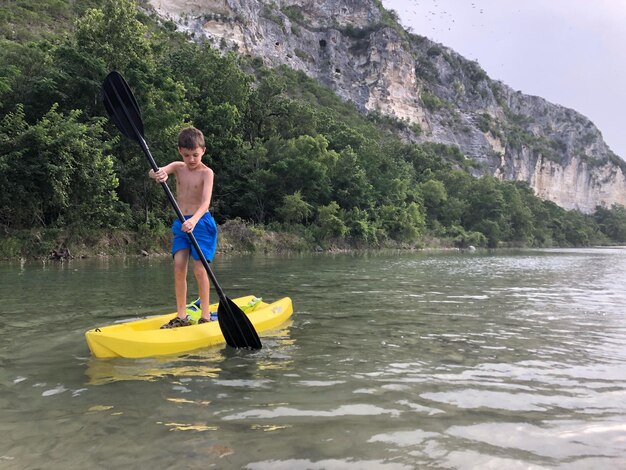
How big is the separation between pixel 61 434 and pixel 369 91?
84751 mm

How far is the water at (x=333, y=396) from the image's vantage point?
2197mm

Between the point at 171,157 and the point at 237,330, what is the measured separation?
19.8 m

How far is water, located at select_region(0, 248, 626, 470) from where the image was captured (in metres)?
2.20

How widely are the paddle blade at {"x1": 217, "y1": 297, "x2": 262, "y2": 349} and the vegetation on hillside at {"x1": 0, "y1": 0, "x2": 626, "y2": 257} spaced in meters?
12.8

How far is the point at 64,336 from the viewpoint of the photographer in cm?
461

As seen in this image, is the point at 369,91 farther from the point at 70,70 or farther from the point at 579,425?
the point at 579,425

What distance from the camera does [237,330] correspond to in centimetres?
427

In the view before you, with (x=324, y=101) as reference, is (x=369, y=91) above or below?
above

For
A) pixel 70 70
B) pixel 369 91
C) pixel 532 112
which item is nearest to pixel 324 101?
pixel 369 91

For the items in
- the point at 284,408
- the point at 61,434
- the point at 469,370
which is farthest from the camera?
the point at 469,370

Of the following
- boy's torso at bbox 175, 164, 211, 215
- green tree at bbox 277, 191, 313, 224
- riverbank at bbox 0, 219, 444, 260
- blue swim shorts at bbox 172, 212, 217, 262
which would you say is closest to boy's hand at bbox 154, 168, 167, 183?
boy's torso at bbox 175, 164, 211, 215

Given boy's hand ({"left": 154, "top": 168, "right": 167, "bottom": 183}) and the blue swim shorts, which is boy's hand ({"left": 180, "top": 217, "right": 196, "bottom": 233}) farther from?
boy's hand ({"left": 154, "top": 168, "right": 167, "bottom": 183})

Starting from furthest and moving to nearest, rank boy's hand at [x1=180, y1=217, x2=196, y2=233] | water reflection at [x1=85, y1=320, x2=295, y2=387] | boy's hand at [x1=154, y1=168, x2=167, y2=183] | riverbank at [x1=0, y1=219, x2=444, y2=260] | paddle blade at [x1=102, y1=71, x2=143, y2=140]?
riverbank at [x1=0, y1=219, x2=444, y2=260] < paddle blade at [x1=102, y1=71, x2=143, y2=140] < boy's hand at [x1=154, y1=168, x2=167, y2=183] < boy's hand at [x1=180, y1=217, x2=196, y2=233] < water reflection at [x1=85, y1=320, x2=295, y2=387]

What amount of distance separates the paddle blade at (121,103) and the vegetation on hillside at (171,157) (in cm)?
1108
